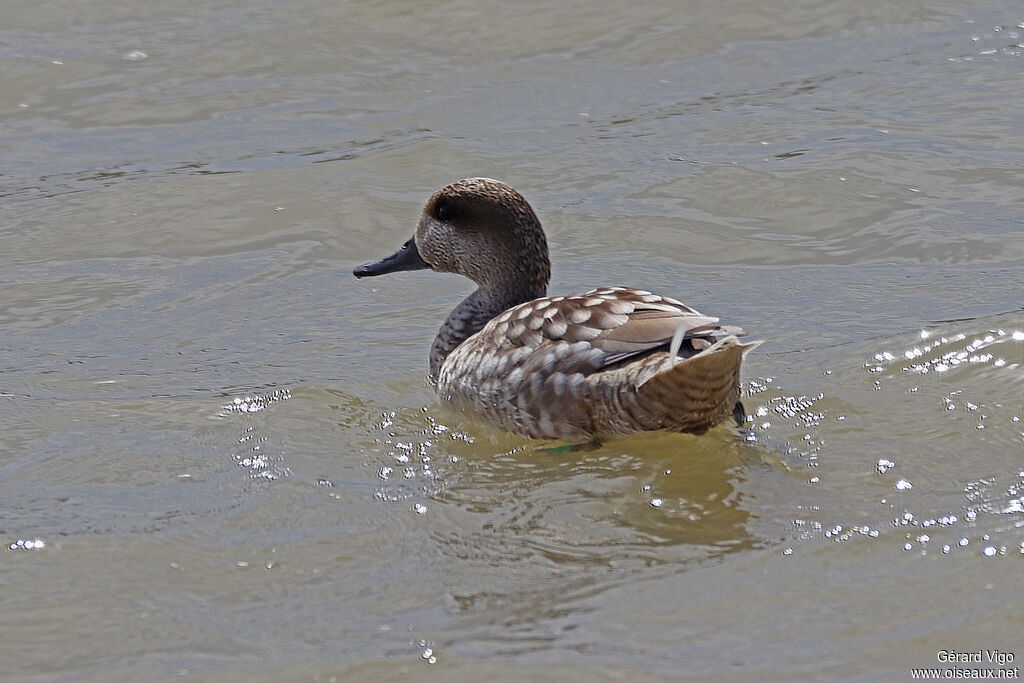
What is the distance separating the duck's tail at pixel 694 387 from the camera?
18.6 feet

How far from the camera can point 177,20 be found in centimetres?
1323

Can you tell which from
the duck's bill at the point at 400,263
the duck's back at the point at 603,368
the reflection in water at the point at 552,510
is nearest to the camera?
the reflection in water at the point at 552,510

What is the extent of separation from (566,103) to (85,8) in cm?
492

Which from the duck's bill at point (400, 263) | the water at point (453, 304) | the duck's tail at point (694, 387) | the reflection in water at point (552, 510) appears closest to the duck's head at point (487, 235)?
the duck's bill at point (400, 263)

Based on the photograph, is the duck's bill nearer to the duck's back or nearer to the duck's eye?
the duck's eye

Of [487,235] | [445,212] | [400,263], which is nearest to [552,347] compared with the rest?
[487,235]

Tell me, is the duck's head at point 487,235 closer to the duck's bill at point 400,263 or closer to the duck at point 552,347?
the duck at point 552,347

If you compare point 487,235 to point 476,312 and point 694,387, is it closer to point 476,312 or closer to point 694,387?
point 476,312

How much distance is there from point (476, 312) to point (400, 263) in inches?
25.5

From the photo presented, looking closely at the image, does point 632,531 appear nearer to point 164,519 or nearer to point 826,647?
point 826,647

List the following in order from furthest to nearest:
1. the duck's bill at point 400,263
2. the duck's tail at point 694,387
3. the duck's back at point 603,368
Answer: the duck's bill at point 400,263, the duck's back at point 603,368, the duck's tail at point 694,387

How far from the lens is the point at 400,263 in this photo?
26.3 feet

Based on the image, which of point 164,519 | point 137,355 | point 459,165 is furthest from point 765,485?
point 459,165

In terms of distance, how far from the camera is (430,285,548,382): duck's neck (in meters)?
7.50
